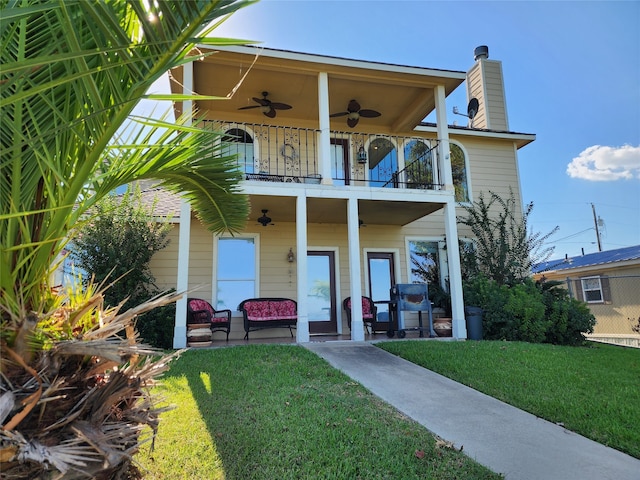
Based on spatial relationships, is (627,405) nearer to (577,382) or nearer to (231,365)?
(577,382)

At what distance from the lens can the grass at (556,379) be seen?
343 cm

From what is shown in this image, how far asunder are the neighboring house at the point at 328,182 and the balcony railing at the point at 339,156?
0.03m

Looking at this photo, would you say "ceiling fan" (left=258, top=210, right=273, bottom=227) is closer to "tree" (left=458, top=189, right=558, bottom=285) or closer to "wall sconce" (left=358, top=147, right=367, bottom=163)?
"wall sconce" (left=358, top=147, right=367, bottom=163)

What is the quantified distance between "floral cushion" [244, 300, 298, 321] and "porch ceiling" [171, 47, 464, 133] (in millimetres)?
4365

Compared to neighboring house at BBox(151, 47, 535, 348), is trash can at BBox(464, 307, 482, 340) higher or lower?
lower

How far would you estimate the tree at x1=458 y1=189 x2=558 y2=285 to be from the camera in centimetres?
936

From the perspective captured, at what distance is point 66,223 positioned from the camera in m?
1.52

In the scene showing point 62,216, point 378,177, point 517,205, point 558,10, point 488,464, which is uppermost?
point 558,10

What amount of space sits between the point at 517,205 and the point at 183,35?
38.1 ft

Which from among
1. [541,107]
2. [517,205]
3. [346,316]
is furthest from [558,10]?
[346,316]

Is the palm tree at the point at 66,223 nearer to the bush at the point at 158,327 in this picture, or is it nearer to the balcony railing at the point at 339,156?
the bush at the point at 158,327

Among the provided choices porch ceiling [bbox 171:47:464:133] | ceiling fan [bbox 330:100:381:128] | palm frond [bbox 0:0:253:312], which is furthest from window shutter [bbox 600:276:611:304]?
palm frond [bbox 0:0:253:312]

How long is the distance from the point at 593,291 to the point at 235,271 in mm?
14859

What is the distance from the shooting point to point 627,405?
3887mm
